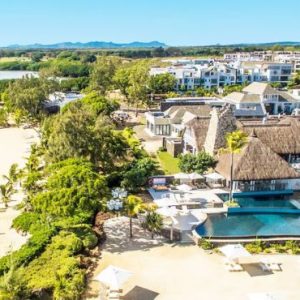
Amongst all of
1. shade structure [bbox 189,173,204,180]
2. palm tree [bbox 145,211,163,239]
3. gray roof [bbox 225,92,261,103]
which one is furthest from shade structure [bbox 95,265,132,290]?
gray roof [bbox 225,92,261,103]

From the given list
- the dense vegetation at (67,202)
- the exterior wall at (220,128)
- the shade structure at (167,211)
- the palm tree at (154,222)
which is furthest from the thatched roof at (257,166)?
the palm tree at (154,222)

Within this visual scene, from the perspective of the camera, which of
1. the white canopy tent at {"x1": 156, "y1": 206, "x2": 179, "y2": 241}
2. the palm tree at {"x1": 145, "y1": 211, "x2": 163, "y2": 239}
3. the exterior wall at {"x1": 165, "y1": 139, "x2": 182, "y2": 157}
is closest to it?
the palm tree at {"x1": 145, "y1": 211, "x2": 163, "y2": 239}

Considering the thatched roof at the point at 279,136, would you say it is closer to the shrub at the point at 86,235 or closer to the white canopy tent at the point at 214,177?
the white canopy tent at the point at 214,177

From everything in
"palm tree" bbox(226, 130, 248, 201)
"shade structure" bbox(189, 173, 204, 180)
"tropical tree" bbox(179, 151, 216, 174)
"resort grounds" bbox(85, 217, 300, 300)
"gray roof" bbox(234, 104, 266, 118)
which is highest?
"palm tree" bbox(226, 130, 248, 201)

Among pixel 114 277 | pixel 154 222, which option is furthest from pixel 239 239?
pixel 114 277

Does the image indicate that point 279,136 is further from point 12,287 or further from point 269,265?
point 12,287

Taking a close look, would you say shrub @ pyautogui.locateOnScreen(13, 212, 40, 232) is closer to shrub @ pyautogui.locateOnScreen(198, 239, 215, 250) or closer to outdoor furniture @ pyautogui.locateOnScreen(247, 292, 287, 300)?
shrub @ pyautogui.locateOnScreen(198, 239, 215, 250)

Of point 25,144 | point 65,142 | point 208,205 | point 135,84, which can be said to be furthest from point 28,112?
point 208,205
